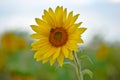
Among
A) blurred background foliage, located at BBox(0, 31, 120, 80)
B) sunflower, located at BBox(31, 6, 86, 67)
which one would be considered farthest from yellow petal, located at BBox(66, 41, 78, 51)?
blurred background foliage, located at BBox(0, 31, 120, 80)

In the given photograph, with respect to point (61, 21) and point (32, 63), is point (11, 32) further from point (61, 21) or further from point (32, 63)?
point (61, 21)

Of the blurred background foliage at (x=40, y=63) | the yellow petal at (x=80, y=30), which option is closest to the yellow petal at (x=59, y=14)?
the yellow petal at (x=80, y=30)

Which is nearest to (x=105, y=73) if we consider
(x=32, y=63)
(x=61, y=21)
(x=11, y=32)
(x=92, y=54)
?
(x=92, y=54)

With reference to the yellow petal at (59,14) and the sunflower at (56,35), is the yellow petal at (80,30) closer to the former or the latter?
the sunflower at (56,35)

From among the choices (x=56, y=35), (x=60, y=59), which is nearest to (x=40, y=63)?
(x=56, y=35)

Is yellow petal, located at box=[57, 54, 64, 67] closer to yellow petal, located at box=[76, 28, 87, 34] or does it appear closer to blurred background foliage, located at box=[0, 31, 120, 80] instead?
yellow petal, located at box=[76, 28, 87, 34]

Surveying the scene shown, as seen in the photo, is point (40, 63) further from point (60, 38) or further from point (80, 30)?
point (80, 30)
